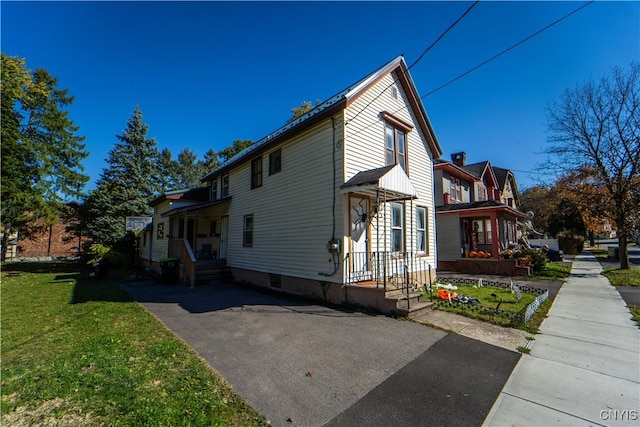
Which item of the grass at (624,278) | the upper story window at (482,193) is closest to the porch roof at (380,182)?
the grass at (624,278)

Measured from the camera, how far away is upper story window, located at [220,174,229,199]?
15.1m

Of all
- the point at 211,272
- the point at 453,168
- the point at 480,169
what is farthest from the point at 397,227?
the point at 480,169

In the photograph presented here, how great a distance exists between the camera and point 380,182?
23.9 ft

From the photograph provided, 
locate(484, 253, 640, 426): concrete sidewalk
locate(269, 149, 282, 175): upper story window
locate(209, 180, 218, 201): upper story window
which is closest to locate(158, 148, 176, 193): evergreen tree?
locate(209, 180, 218, 201): upper story window

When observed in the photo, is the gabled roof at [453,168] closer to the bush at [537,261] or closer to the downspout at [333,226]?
the bush at [537,261]

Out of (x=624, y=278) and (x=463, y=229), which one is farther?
(x=463, y=229)

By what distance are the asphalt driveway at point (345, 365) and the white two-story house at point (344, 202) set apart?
1719mm

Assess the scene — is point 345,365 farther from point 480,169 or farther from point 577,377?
point 480,169

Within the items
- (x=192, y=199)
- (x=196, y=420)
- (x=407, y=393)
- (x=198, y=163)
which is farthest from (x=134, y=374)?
(x=198, y=163)

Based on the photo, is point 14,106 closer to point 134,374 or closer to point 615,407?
point 134,374

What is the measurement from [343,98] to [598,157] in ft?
55.3

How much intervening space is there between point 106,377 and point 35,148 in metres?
22.4

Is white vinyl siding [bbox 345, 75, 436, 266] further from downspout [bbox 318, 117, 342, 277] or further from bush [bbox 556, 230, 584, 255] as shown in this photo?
bush [bbox 556, 230, 584, 255]

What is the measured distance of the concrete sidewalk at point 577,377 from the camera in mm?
3008
